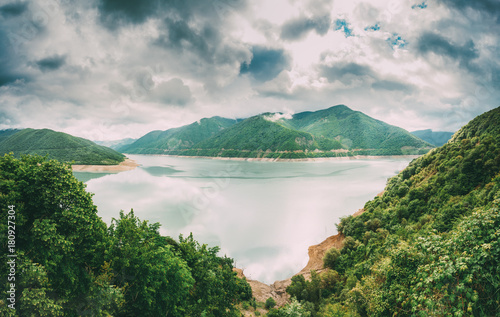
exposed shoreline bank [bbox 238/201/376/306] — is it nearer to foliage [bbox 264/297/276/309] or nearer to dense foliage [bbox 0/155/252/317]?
foliage [bbox 264/297/276/309]

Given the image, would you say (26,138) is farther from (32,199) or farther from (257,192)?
(32,199)

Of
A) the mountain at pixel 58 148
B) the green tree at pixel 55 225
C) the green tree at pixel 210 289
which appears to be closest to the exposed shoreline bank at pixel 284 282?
the green tree at pixel 210 289

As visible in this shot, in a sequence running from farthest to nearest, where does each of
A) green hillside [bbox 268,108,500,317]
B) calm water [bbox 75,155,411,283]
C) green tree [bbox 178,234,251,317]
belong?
calm water [bbox 75,155,411,283], green tree [bbox 178,234,251,317], green hillside [bbox 268,108,500,317]

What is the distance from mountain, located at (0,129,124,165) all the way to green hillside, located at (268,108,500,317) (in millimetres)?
106341

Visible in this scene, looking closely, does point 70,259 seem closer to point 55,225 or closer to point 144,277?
point 55,225

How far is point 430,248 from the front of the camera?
→ 606cm

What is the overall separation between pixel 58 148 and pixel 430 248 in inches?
5771

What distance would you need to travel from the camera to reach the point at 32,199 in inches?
315

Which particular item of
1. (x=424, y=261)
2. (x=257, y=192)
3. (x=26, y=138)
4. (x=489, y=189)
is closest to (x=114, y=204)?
(x=257, y=192)

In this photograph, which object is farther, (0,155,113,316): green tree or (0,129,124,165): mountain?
(0,129,124,165): mountain

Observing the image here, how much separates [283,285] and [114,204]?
38356 mm

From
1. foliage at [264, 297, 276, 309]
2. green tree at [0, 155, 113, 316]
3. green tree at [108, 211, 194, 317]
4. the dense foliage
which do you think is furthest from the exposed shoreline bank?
green tree at [0, 155, 113, 316]

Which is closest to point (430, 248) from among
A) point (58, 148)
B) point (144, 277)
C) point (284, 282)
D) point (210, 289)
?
point (144, 277)

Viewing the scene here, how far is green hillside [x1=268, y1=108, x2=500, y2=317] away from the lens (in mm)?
5020
